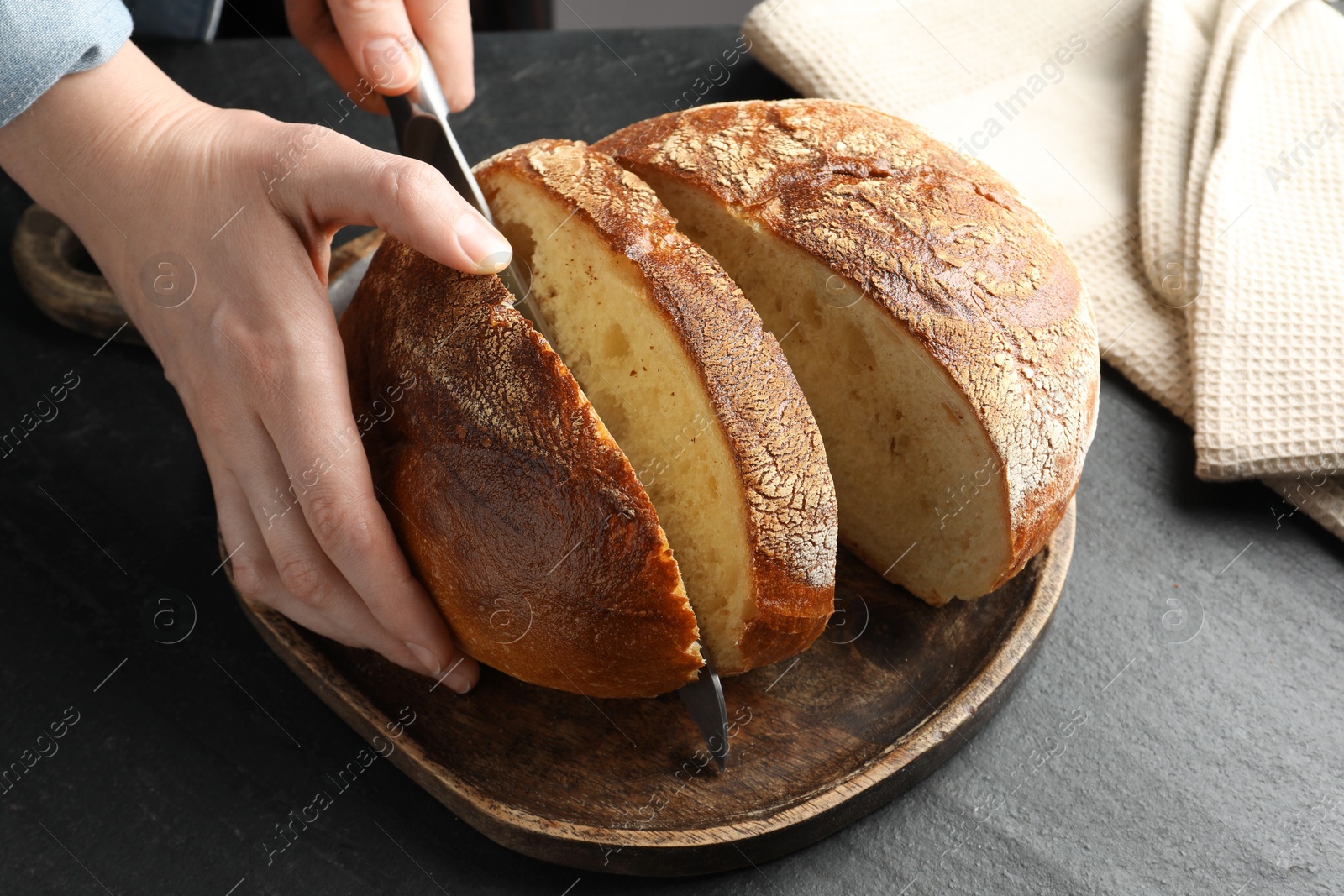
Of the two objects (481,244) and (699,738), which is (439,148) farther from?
(699,738)

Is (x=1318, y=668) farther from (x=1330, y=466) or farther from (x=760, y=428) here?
(x=760, y=428)

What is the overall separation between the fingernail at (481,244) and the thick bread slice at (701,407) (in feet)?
0.41

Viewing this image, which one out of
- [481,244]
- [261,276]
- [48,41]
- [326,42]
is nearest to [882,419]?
[481,244]

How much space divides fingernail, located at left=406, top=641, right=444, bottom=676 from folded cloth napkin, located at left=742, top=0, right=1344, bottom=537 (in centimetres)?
128

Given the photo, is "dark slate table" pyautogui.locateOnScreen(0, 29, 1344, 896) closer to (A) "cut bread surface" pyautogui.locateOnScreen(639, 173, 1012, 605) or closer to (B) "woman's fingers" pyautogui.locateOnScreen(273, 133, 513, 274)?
(A) "cut bread surface" pyautogui.locateOnScreen(639, 173, 1012, 605)

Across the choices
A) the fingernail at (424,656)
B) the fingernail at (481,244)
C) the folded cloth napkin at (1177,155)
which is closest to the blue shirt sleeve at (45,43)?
the fingernail at (481,244)

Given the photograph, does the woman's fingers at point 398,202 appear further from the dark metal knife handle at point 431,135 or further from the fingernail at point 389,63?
the fingernail at point 389,63

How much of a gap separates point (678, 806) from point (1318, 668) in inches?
43.0

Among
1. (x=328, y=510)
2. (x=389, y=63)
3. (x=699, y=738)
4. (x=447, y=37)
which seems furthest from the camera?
(x=447, y=37)

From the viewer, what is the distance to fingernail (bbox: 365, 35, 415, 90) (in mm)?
1711

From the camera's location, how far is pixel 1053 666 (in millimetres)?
1718

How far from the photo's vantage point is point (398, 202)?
135 cm

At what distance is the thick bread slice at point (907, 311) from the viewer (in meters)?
1.44

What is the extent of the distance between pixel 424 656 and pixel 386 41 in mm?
1057
